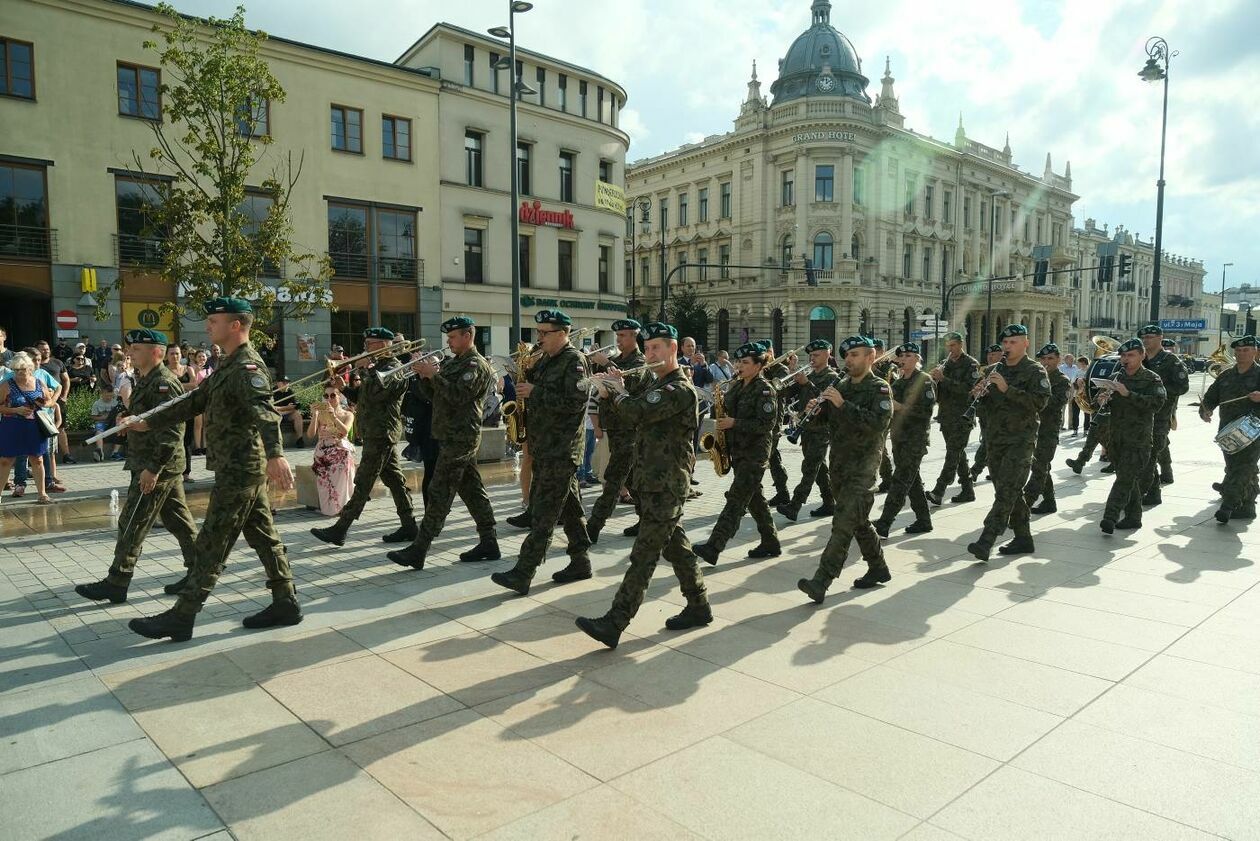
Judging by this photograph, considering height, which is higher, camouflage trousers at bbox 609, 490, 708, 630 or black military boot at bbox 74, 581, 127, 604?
camouflage trousers at bbox 609, 490, 708, 630

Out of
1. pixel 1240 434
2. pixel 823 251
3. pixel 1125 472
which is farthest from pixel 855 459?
pixel 823 251

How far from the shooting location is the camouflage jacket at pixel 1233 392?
32.1ft

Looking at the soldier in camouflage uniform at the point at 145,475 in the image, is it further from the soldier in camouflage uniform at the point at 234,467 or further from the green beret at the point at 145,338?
the soldier in camouflage uniform at the point at 234,467

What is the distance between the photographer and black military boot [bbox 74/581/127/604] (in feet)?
20.3

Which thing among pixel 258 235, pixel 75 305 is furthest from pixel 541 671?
pixel 75 305

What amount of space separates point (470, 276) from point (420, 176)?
4.39 m

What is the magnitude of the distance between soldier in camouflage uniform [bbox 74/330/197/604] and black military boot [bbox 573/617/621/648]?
2980mm

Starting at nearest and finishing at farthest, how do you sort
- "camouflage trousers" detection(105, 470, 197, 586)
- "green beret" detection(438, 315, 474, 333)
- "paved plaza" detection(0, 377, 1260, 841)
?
"paved plaza" detection(0, 377, 1260, 841) < "camouflage trousers" detection(105, 470, 197, 586) < "green beret" detection(438, 315, 474, 333)

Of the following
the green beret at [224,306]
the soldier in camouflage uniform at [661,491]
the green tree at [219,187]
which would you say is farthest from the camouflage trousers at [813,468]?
the green tree at [219,187]

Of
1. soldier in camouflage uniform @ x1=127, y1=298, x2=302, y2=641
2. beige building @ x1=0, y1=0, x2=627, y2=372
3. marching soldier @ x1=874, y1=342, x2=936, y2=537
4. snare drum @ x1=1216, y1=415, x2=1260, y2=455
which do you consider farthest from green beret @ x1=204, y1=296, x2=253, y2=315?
beige building @ x1=0, y1=0, x2=627, y2=372

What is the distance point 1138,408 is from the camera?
9.03 meters

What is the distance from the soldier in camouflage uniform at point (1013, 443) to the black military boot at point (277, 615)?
229 inches

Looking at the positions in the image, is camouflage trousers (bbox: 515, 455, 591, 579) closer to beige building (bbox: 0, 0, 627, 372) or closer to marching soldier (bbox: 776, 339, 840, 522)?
marching soldier (bbox: 776, 339, 840, 522)

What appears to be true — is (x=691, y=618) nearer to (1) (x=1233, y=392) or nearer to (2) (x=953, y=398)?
(2) (x=953, y=398)
